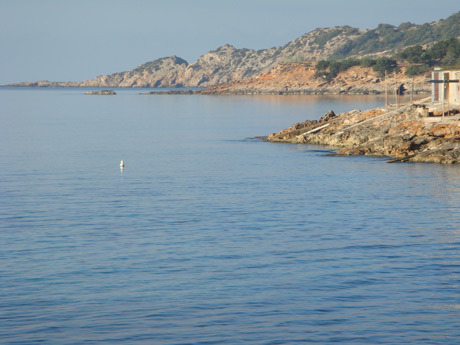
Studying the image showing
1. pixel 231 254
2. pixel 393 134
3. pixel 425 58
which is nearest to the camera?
pixel 231 254

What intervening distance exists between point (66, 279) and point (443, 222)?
14682mm

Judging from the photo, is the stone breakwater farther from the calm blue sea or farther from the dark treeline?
the dark treeline

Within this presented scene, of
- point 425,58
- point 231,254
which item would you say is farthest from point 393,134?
point 425,58

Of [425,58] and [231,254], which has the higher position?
[425,58]

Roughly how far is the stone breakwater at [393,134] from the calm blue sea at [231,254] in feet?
8.47

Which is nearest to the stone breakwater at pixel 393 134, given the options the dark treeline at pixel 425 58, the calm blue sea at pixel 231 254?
the calm blue sea at pixel 231 254

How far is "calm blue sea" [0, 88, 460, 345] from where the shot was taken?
15.0m

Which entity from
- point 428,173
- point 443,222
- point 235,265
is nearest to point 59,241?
point 235,265

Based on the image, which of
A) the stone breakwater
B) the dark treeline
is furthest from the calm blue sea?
the dark treeline

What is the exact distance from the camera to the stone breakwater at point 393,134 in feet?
138

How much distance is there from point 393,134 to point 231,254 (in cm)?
3006

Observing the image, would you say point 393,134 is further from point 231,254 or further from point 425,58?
point 425,58

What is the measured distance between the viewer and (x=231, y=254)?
21.1 metres

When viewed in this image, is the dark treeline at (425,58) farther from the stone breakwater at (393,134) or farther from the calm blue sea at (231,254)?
the calm blue sea at (231,254)
